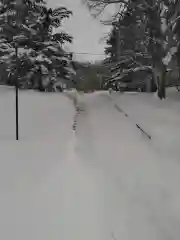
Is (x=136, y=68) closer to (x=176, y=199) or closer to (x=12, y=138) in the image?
(x=12, y=138)

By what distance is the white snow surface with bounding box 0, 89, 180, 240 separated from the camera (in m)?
4.43

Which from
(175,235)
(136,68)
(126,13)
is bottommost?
(175,235)

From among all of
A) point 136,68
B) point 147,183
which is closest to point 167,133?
point 147,183

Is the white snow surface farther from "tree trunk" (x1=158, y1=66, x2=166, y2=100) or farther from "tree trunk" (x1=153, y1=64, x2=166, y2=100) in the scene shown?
"tree trunk" (x1=158, y1=66, x2=166, y2=100)

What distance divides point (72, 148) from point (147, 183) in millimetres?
3237

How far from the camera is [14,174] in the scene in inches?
262

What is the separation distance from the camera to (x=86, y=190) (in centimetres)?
577

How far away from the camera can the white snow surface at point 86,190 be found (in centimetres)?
443

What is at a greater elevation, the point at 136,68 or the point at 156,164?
the point at 136,68

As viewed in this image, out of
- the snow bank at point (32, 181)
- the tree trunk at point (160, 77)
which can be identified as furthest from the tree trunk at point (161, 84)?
the snow bank at point (32, 181)

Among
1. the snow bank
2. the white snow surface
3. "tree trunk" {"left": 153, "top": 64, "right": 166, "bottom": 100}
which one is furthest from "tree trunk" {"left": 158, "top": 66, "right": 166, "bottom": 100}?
the white snow surface

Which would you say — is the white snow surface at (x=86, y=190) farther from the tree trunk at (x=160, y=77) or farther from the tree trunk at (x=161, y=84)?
the tree trunk at (x=161, y=84)

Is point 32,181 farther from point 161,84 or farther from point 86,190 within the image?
point 161,84

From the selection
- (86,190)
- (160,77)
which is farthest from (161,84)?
(86,190)
